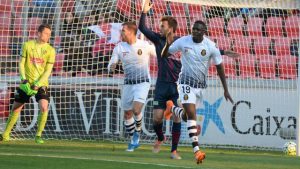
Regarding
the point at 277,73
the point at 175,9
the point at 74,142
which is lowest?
the point at 74,142

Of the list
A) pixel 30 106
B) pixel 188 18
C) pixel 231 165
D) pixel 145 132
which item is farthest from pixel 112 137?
pixel 231 165

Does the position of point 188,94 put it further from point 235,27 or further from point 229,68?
point 235,27

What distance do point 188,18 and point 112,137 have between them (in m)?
3.02

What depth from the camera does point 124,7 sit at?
18.8 m

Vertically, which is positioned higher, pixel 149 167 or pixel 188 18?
pixel 188 18

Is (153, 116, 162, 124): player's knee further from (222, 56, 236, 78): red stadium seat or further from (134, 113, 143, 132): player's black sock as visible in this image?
(222, 56, 236, 78): red stadium seat

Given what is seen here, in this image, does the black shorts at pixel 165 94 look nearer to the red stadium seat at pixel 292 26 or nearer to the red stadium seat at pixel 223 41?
the red stadium seat at pixel 223 41

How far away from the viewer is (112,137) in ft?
61.2

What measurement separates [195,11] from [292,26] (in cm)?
205

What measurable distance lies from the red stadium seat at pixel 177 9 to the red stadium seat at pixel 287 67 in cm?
228

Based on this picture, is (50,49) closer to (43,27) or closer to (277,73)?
(43,27)

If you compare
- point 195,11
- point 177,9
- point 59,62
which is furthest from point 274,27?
point 59,62

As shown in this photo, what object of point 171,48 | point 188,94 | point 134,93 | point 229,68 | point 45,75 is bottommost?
point 134,93

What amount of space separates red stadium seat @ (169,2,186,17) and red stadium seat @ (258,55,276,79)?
1935 mm
